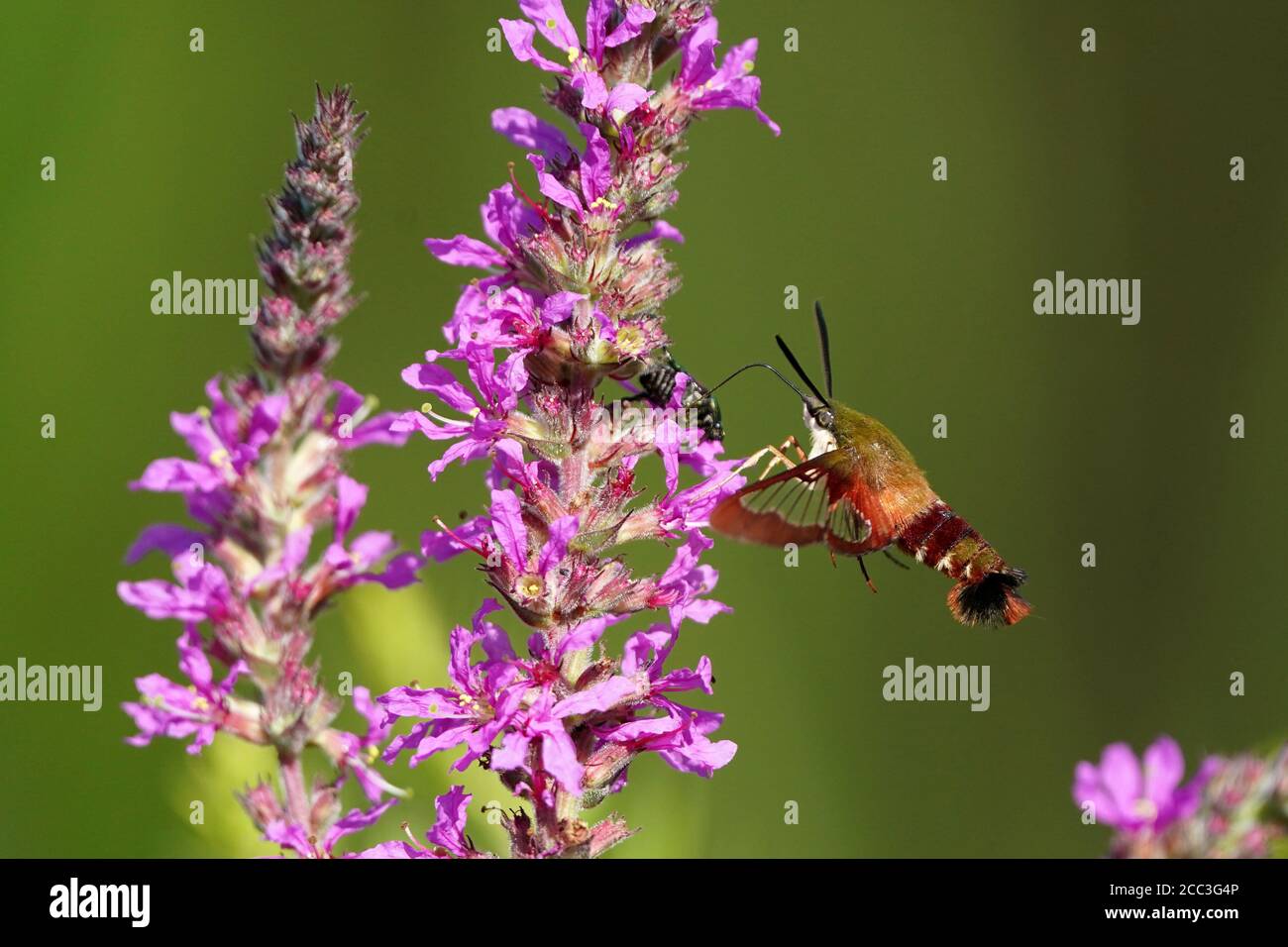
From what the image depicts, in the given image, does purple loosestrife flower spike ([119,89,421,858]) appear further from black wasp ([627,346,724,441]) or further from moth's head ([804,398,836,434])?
moth's head ([804,398,836,434])

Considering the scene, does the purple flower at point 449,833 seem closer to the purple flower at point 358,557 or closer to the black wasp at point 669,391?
the purple flower at point 358,557

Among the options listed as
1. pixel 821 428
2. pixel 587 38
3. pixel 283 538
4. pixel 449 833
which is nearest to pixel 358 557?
pixel 283 538

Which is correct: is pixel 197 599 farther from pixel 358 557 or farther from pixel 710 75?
pixel 710 75

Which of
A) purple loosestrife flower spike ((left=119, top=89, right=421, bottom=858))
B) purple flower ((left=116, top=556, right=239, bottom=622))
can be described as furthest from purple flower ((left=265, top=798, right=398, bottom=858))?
purple flower ((left=116, top=556, right=239, bottom=622))

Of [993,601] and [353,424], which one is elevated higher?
[353,424]

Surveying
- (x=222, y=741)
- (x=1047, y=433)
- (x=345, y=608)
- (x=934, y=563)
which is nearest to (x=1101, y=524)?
(x=1047, y=433)
